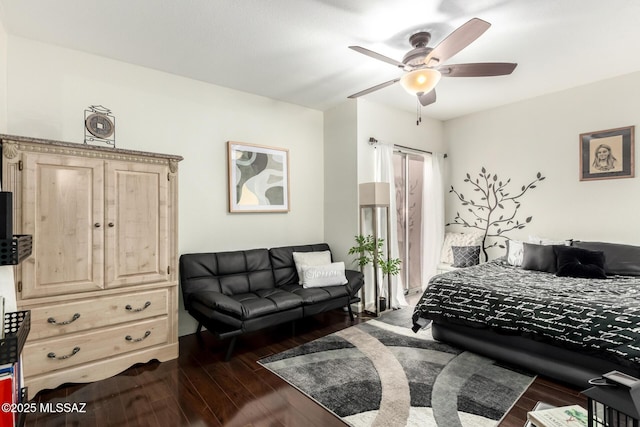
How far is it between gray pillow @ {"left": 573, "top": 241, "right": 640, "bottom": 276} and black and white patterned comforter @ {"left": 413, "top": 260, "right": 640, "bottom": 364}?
110 millimetres

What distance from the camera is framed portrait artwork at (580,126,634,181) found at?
3654mm

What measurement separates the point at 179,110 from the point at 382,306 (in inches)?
132

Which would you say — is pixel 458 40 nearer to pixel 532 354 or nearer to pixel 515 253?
pixel 532 354

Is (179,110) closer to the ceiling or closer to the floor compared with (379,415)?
closer to the ceiling

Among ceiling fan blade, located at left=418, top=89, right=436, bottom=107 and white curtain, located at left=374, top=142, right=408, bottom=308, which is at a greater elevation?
ceiling fan blade, located at left=418, top=89, right=436, bottom=107

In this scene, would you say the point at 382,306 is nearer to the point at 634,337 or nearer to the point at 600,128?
the point at 634,337

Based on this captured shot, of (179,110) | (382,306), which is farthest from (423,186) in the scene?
(179,110)

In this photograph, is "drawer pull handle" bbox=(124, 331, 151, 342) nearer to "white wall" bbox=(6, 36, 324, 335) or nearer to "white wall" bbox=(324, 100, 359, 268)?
"white wall" bbox=(6, 36, 324, 335)

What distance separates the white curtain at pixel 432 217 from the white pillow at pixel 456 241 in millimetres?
96

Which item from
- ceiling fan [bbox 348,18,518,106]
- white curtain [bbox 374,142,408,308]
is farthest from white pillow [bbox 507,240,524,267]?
ceiling fan [bbox 348,18,518,106]

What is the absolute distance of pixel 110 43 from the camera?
9.05ft

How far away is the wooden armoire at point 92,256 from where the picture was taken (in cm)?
225

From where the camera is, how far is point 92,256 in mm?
Result: 2498

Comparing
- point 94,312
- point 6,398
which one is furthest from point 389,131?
point 6,398
